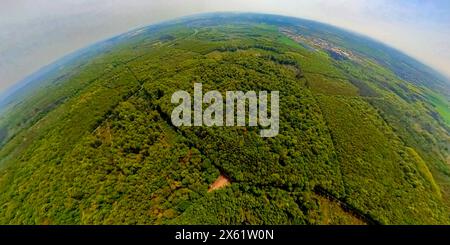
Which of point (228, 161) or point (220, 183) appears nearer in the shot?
point (220, 183)

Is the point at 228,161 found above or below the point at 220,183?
above

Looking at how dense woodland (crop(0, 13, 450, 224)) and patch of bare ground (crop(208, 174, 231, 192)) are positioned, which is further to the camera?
patch of bare ground (crop(208, 174, 231, 192))

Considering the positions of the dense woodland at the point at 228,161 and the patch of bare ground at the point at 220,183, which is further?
the patch of bare ground at the point at 220,183
